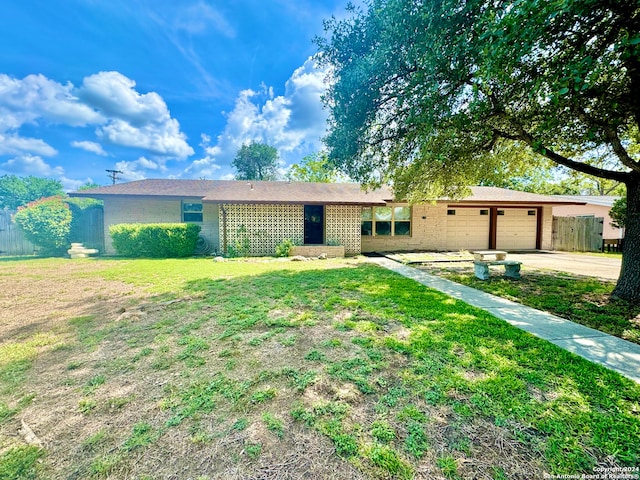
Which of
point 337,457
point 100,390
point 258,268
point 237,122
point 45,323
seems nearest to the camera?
point 337,457

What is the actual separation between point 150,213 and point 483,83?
46.8 ft

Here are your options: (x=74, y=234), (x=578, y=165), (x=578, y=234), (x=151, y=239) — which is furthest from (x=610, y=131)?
(x=74, y=234)

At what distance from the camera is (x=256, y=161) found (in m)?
31.0

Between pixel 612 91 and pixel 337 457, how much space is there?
7.81 m

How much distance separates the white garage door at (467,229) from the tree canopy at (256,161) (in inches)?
873

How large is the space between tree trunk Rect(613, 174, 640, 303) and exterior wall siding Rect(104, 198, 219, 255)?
1391cm

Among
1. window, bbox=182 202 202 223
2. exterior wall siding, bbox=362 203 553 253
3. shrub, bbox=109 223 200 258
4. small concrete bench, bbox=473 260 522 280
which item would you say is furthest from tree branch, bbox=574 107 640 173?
window, bbox=182 202 202 223

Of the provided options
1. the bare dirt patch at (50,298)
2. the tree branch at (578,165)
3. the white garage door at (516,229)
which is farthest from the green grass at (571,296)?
the bare dirt patch at (50,298)

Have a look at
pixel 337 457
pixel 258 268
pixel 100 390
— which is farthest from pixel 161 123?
pixel 337 457

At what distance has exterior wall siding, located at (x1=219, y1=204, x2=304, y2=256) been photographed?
12188 mm

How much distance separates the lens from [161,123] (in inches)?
842

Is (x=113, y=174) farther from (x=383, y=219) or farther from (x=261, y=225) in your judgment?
(x=383, y=219)

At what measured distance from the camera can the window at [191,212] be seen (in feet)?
45.6

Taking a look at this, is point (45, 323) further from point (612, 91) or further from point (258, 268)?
point (612, 91)
